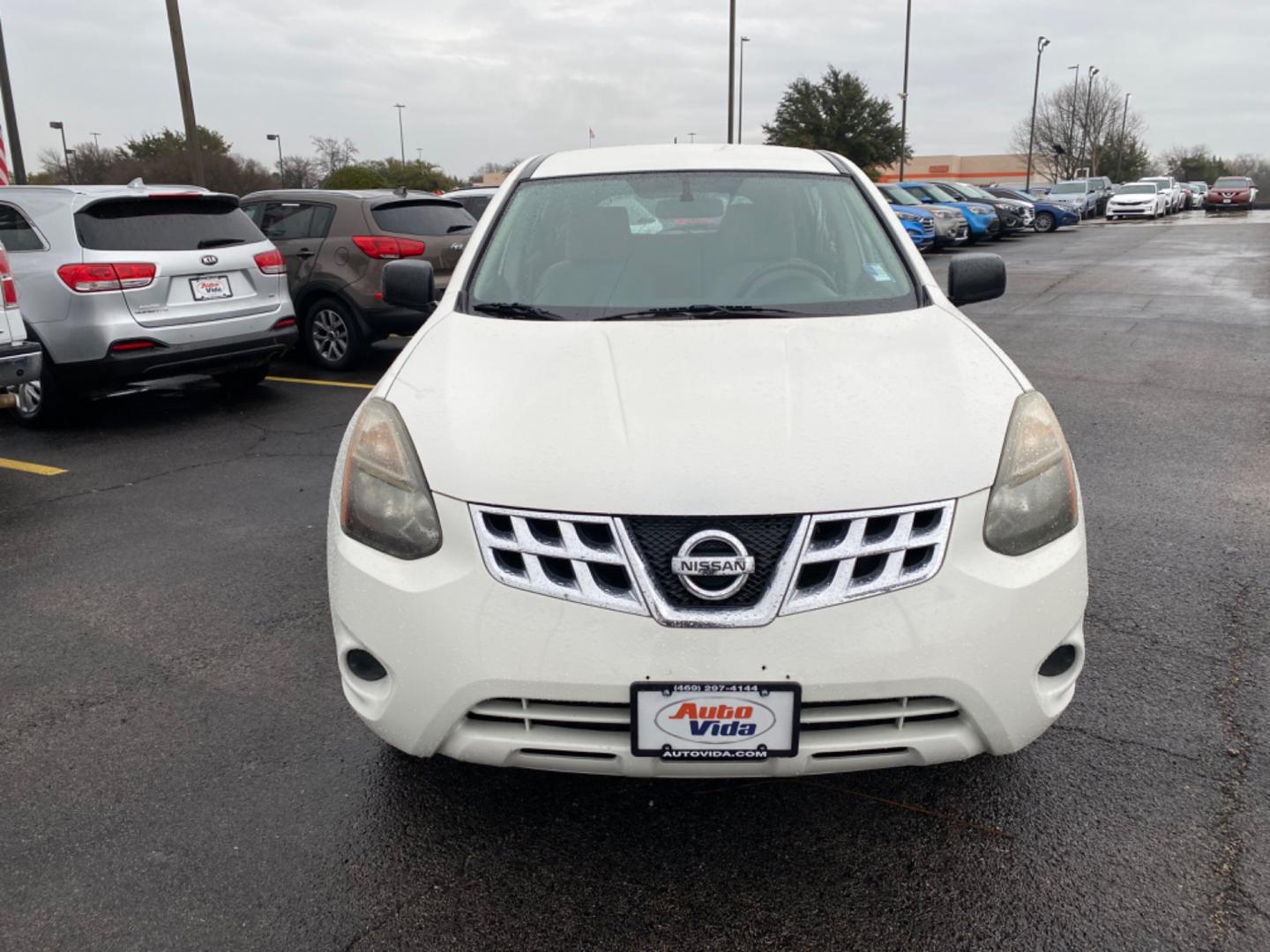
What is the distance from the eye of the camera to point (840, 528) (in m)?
2.08

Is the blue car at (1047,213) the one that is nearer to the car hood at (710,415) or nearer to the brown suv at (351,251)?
the brown suv at (351,251)

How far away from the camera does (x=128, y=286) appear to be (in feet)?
21.6

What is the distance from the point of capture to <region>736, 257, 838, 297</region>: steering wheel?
3215 mm

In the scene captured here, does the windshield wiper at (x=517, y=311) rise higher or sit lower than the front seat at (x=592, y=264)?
lower

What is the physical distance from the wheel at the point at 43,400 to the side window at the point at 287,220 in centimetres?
259

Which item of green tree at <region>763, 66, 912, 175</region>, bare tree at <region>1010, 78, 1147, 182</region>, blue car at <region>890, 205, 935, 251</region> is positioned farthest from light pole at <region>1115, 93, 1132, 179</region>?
blue car at <region>890, 205, 935, 251</region>

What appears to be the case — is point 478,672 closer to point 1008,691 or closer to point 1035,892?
point 1008,691

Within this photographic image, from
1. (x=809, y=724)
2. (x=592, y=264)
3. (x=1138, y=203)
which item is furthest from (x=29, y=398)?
(x=1138, y=203)

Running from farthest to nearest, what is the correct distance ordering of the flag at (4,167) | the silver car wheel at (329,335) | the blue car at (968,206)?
the blue car at (968,206)
the flag at (4,167)
the silver car wheel at (329,335)

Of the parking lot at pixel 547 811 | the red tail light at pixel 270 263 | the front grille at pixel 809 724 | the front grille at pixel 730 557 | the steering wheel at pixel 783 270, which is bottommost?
the parking lot at pixel 547 811

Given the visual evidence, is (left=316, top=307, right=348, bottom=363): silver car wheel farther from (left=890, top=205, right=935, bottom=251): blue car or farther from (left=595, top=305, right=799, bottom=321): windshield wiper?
(left=890, top=205, right=935, bottom=251): blue car

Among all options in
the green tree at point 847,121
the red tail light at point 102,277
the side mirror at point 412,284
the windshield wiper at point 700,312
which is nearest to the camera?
the windshield wiper at point 700,312

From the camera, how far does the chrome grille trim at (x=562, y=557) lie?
2.06 metres

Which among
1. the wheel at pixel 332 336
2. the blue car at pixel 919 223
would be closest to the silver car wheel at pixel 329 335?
the wheel at pixel 332 336
